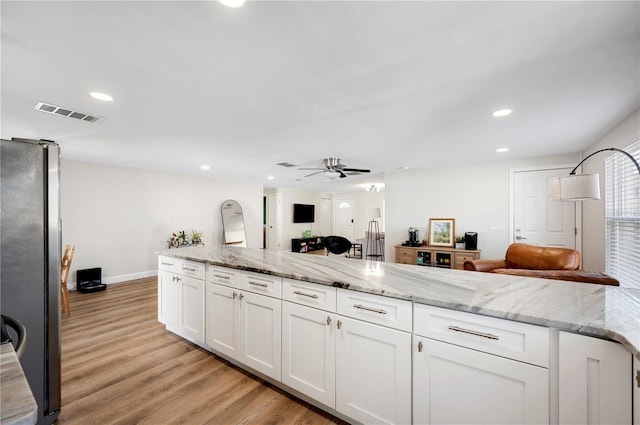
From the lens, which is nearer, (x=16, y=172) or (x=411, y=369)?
(x=411, y=369)

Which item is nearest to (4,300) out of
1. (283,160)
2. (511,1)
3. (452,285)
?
(452,285)

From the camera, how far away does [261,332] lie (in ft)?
7.07

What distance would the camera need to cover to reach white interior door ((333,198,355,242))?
10.6 m

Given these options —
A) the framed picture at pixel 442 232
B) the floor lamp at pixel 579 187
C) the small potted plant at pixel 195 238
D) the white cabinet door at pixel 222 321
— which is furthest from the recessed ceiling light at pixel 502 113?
the small potted plant at pixel 195 238

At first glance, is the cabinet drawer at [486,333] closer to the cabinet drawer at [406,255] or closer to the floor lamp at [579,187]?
the floor lamp at [579,187]

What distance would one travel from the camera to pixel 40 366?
1718mm

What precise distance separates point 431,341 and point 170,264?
2652 millimetres

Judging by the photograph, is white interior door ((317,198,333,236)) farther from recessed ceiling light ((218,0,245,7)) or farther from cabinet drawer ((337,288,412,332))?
recessed ceiling light ((218,0,245,7))

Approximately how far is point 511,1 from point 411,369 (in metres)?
1.85

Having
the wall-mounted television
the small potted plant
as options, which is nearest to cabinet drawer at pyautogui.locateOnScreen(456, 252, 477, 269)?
the small potted plant

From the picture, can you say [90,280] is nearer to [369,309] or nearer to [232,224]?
[232,224]

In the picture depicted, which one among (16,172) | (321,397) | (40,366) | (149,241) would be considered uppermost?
(16,172)

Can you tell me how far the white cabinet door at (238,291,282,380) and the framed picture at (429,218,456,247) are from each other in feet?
14.1

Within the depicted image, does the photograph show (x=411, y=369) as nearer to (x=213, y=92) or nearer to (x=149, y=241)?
(x=213, y=92)
